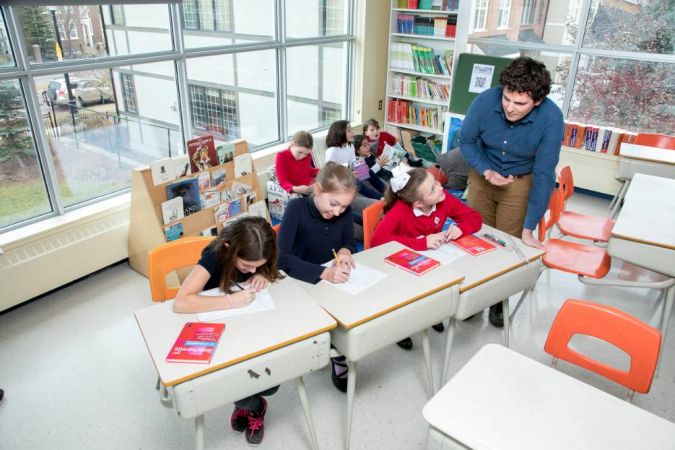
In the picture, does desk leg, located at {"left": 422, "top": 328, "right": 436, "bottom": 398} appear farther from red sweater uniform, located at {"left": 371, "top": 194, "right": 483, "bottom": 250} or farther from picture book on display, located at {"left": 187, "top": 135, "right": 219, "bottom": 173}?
picture book on display, located at {"left": 187, "top": 135, "right": 219, "bottom": 173}

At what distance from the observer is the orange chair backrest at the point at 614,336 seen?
177 centimetres

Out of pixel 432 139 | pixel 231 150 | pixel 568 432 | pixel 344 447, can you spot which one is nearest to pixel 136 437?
pixel 344 447

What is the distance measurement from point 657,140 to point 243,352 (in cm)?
467

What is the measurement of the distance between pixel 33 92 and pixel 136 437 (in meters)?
Result: 2.34

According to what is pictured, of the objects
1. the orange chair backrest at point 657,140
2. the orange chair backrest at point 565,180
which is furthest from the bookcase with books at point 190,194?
the orange chair backrest at point 657,140

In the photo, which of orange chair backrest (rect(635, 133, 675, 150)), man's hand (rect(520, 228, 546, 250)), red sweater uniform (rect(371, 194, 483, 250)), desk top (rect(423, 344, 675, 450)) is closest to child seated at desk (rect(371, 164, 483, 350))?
red sweater uniform (rect(371, 194, 483, 250))

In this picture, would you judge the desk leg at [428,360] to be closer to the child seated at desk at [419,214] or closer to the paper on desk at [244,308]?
the child seated at desk at [419,214]

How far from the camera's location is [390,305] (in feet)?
6.63

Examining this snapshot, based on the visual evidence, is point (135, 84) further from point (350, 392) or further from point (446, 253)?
point (350, 392)

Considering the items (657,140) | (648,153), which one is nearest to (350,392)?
(648,153)

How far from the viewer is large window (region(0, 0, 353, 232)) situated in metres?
3.28

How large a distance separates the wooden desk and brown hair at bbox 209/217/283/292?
0.29 m

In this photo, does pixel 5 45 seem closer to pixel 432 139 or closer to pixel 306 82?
pixel 306 82

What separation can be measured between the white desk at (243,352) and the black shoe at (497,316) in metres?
1.65
